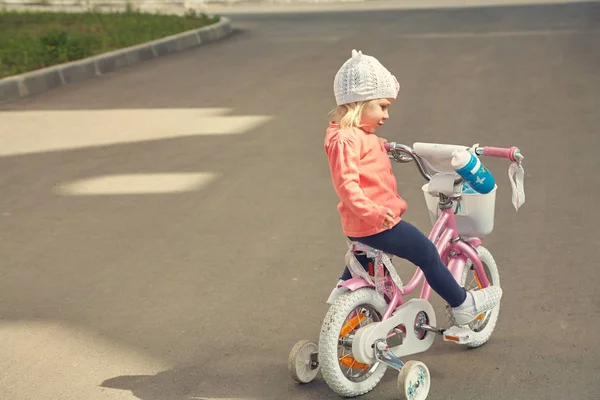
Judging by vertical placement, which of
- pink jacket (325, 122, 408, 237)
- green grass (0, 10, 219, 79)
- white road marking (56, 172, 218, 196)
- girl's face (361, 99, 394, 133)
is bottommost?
green grass (0, 10, 219, 79)

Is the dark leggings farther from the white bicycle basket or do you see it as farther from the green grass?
the green grass

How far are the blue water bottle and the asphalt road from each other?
0.81 metres

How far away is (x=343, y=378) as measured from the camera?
3891 millimetres

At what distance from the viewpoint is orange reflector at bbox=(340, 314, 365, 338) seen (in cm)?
396

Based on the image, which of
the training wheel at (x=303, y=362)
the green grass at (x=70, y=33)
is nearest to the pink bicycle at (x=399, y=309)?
the training wheel at (x=303, y=362)

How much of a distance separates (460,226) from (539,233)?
1.84m

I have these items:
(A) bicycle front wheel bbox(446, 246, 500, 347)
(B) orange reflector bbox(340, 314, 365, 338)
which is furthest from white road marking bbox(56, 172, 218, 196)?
(B) orange reflector bbox(340, 314, 365, 338)

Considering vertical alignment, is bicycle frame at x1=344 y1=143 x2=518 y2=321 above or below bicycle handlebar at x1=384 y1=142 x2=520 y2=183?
below

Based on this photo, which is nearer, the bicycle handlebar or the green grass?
the bicycle handlebar

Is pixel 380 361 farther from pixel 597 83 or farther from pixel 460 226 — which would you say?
pixel 597 83

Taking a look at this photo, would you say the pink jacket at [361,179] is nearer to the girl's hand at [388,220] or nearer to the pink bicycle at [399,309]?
the girl's hand at [388,220]

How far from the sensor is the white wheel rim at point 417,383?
3.86 m

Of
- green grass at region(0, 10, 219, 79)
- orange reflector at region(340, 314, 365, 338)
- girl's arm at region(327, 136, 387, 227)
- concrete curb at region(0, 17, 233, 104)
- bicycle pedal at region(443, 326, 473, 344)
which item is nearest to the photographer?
girl's arm at region(327, 136, 387, 227)

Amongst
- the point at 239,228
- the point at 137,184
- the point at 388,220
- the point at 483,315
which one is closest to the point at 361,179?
the point at 388,220
